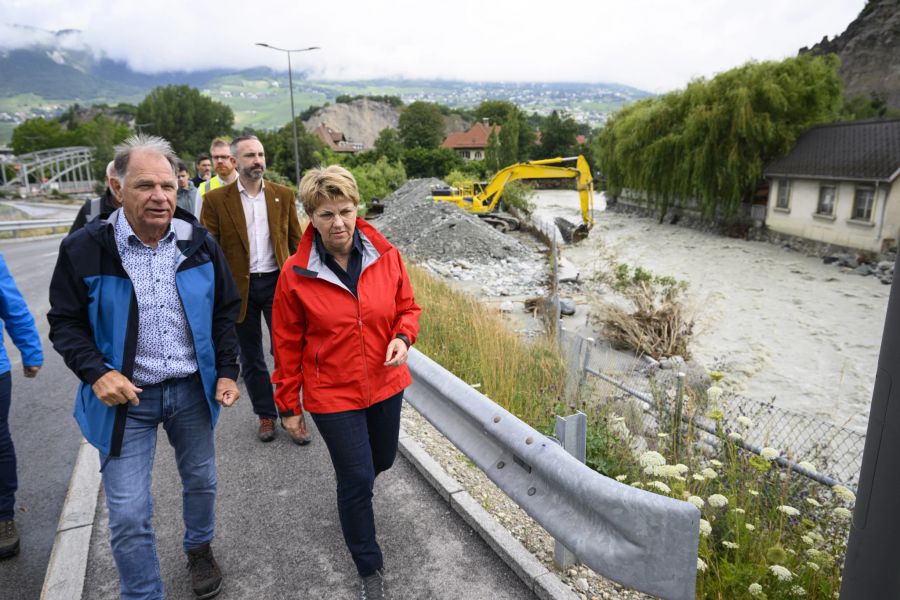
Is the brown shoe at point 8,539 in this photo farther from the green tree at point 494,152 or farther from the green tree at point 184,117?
the green tree at point 184,117

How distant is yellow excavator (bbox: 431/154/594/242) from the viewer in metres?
26.7

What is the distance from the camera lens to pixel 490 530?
334cm

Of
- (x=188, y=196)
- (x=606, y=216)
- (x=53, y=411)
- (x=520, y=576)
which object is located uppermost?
(x=188, y=196)

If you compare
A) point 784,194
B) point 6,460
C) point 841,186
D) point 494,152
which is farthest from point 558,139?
point 6,460

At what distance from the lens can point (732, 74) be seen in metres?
32.0

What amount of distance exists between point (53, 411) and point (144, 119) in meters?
120

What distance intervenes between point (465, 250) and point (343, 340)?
19.7 m

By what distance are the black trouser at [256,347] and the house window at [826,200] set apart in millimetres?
27110

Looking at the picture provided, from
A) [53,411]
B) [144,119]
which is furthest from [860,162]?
[144,119]

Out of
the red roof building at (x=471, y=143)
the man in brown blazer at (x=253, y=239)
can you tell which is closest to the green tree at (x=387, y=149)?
the red roof building at (x=471, y=143)

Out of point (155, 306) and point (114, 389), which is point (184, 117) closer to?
point (155, 306)

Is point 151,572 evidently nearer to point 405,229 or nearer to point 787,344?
point 787,344

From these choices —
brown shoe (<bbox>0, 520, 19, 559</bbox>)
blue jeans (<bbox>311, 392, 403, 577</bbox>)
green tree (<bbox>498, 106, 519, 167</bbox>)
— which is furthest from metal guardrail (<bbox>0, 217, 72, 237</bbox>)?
green tree (<bbox>498, 106, 519, 167</bbox>)

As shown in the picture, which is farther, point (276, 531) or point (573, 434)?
point (276, 531)
